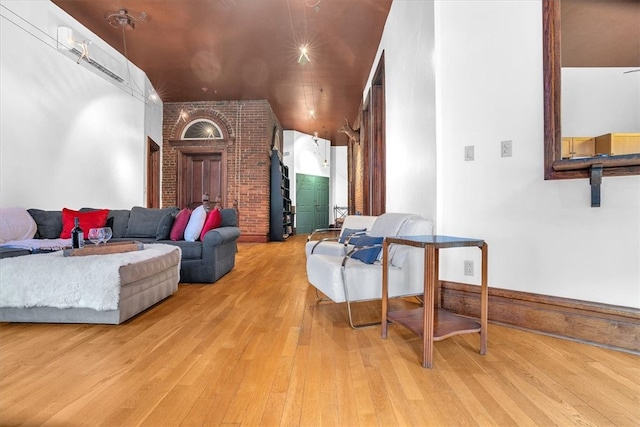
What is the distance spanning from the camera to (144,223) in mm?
4172

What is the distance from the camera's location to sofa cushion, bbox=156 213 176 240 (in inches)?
154

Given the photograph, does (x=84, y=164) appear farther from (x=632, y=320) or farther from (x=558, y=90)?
(x=632, y=320)

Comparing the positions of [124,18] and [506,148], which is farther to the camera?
[124,18]

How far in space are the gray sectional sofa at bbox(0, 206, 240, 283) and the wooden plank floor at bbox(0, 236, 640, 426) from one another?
44.7 inches

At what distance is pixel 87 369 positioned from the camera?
63.6 inches

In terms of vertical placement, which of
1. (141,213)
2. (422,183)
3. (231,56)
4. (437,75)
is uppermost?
(231,56)

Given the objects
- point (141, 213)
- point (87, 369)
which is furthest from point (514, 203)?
point (141, 213)

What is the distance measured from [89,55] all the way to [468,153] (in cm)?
544

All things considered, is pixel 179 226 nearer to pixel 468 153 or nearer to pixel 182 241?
pixel 182 241

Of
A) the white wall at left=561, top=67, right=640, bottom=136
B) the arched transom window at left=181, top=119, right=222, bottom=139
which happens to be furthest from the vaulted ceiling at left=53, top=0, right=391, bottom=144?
the white wall at left=561, top=67, right=640, bottom=136

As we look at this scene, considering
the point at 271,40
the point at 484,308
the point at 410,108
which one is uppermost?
the point at 271,40

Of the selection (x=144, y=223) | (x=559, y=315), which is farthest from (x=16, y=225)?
(x=559, y=315)

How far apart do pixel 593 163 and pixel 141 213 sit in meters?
4.79

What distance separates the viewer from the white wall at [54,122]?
11.7ft
